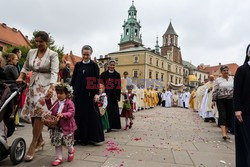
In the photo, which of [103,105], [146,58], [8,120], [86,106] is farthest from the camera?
[146,58]

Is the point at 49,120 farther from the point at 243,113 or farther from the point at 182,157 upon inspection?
the point at 243,113

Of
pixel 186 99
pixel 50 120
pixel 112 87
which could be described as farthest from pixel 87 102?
pixel 186 99

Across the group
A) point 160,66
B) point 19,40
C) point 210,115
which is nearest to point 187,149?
point 210,115

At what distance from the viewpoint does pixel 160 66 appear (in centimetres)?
6656

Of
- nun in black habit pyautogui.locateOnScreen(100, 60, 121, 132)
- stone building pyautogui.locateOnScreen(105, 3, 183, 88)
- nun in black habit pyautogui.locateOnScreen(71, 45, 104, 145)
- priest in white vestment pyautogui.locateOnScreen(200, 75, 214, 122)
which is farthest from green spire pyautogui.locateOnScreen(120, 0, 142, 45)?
nun in black habit pyautogui.locateOnScreen(71, 45, 104, 145)

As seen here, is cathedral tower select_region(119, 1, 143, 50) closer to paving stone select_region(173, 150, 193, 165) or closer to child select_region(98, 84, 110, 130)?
child select_region(98, 84, 110, 130)

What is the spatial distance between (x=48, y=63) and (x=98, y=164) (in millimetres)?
1773

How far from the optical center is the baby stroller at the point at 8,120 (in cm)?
305

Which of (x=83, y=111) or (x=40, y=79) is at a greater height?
(x=40, y=79)

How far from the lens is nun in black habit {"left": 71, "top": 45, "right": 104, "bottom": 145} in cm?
458

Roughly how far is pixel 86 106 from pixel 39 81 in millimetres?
1325

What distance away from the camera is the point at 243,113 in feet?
9.62

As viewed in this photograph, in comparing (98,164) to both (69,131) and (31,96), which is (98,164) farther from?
(31,96)

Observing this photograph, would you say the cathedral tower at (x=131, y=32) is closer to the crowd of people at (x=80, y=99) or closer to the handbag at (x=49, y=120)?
the crowd of people at (x=80, y=99)
